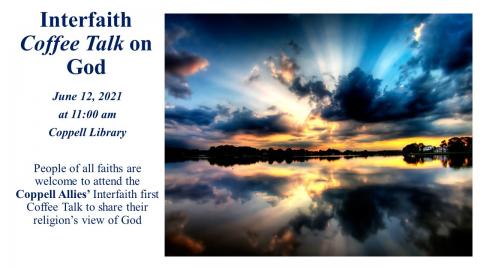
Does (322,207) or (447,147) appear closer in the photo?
(322,207)

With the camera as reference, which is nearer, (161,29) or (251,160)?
(161,29)

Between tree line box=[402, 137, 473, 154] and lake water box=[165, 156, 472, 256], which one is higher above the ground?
tree line box=[402, 137, 473, 154]

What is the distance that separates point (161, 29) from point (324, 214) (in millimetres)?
Result: 6453

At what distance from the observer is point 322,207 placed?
400 inches

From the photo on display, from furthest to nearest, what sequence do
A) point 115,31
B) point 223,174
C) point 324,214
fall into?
point 223,174, point 324,214, point 115,31

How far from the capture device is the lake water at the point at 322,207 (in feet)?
30.6

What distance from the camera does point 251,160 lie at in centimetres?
1130

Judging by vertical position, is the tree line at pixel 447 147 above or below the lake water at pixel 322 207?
above

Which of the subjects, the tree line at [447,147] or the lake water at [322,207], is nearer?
the lake water at [322,207]

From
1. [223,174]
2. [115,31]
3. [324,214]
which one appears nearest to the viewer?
[115,31]

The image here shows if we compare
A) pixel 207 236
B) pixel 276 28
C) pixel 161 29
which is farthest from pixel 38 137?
pixel 276 28

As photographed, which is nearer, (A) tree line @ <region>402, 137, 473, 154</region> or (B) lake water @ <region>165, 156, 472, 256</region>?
(B) lake water @ <region>165, 156, 472, 256</region>

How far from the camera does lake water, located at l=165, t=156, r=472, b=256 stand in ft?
30.6
